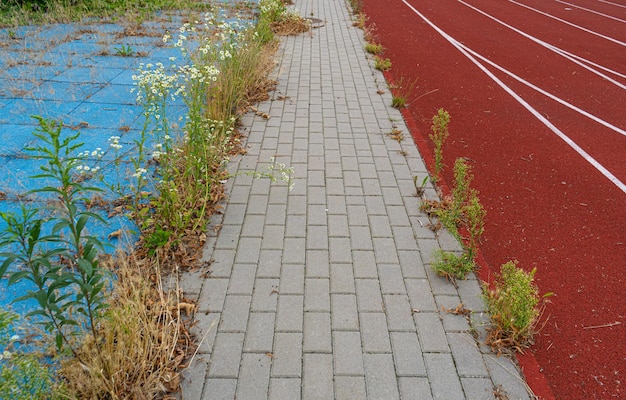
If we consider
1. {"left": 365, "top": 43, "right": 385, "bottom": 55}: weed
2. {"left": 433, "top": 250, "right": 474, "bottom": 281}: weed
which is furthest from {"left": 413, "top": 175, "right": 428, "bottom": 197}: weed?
{"left": 365, "top": 43, "right": 385, "bottom": 55}: weed

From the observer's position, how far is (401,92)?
766 centimetres

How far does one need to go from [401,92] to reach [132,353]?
623cm

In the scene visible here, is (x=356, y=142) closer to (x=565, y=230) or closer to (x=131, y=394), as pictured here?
(x=565, y=230)

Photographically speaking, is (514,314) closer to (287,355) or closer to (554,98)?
(287,355)

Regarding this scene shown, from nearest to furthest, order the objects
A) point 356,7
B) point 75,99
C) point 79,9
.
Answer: point 75,99
point 79,9
point 356,7

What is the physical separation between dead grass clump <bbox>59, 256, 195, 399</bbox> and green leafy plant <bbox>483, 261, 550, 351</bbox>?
204 cm

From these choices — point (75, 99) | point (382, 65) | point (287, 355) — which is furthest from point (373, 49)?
point (287, 355)

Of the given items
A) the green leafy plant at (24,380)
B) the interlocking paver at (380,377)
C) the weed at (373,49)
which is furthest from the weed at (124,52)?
the interlocking paver at (380,377)

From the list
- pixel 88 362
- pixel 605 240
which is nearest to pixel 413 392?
pixel 88 362

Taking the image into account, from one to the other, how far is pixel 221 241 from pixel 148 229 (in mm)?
628

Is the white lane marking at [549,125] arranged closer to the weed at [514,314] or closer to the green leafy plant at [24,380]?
the weed at [514,314]

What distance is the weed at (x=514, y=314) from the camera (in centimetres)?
300

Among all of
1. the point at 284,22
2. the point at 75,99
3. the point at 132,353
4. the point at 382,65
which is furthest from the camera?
the point at 284,22

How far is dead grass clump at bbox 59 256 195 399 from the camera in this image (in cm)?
247
